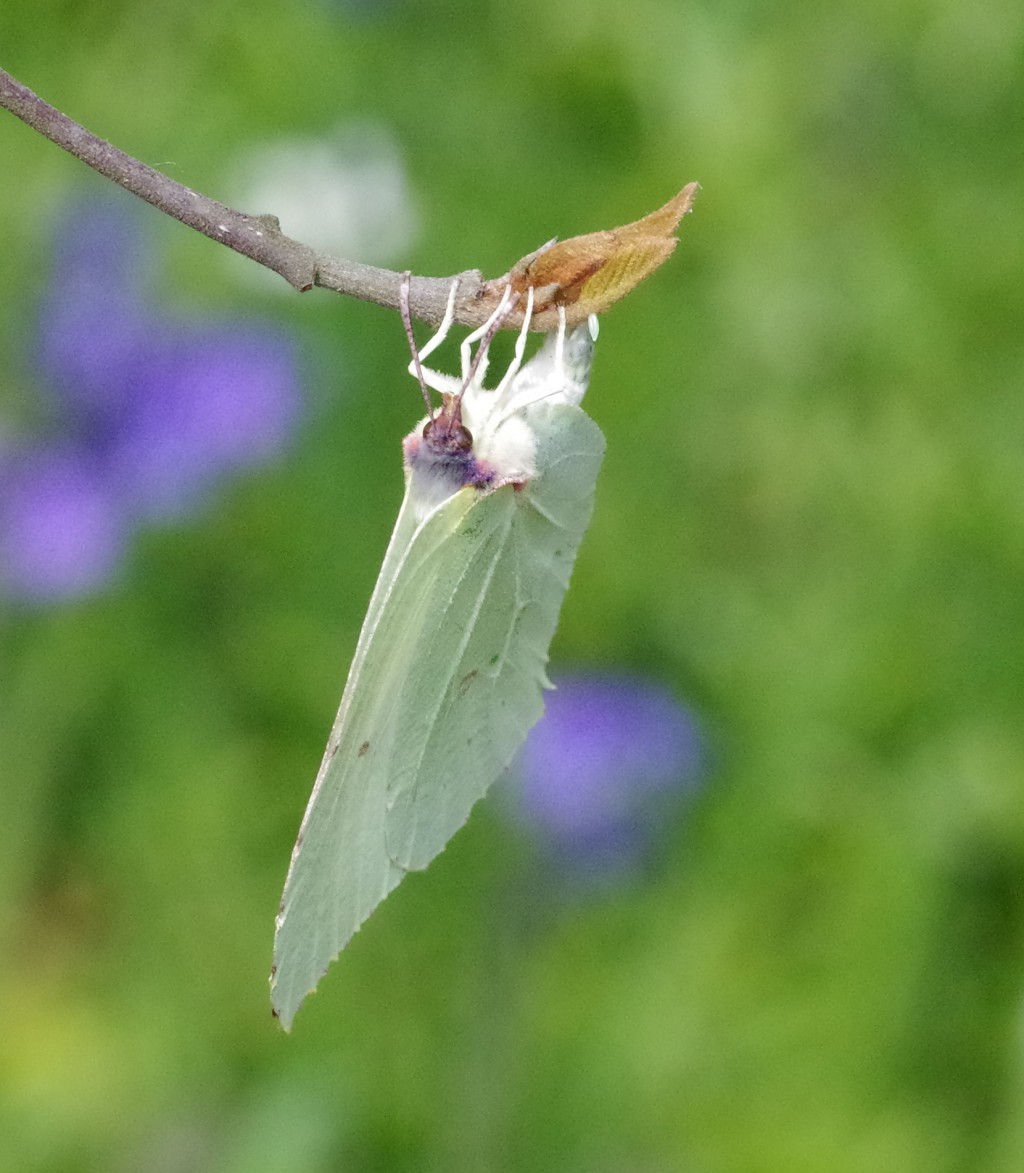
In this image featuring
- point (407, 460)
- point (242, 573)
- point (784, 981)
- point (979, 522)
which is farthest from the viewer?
point (242, 573)

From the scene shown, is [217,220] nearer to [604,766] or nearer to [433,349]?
[433,349]

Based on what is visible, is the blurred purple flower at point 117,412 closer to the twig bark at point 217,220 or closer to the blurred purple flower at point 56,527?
the blurred purple flower at point 56,527

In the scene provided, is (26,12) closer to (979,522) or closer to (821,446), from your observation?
(821,446)

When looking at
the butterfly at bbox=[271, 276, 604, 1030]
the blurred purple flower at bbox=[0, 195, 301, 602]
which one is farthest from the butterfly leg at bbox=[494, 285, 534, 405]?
the blurred purple flower at bbox=[0, 195, 301, 602]

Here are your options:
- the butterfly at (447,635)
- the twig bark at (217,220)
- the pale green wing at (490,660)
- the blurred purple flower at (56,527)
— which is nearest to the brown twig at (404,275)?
the twig bark at (217,220)

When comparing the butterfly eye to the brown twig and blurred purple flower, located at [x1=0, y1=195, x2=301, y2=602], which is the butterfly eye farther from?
blurred purple flower, located at [x1=0, y1=195, x2=301, y2=602]

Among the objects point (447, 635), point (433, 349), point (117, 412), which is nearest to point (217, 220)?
point (433, 349)

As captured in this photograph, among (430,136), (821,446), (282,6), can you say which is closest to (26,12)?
(282,6)
